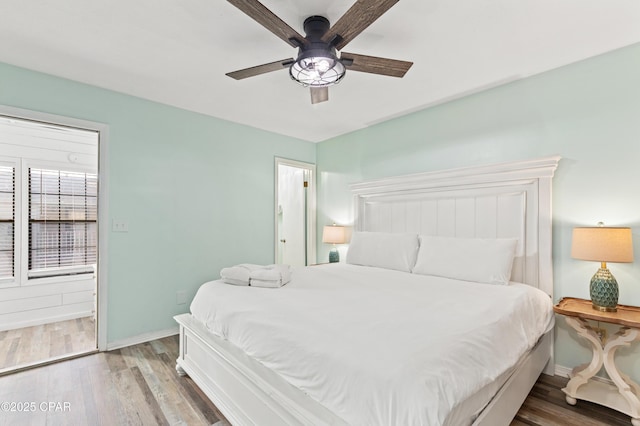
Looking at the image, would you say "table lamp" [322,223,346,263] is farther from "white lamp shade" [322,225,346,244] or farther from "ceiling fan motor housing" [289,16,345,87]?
"ceiling fan motor housing" [289,16,345,87]

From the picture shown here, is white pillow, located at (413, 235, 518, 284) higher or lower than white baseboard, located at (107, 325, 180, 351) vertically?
higher

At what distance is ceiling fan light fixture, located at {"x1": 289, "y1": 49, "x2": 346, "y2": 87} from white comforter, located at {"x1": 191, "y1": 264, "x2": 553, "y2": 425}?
1443mm

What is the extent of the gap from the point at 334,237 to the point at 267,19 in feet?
9.57

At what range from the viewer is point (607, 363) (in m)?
1.95

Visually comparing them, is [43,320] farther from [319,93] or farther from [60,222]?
[319,93]

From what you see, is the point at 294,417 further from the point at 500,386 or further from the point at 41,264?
the point at 41,264

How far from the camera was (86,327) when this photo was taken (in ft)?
11.3

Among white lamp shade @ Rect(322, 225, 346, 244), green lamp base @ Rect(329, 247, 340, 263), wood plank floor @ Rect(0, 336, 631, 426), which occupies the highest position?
white lamp shade @ Rect(322, 225, 346, 244)

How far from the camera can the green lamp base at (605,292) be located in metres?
1.98

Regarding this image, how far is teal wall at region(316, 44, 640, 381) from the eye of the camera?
7.05ft

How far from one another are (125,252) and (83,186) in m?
1.87

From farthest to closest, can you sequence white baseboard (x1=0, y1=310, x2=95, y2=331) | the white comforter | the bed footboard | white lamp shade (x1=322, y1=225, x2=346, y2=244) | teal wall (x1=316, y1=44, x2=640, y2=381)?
white lamp shade (x1=322, y1=225, x2=346, y2=244)
white baseboard (x1=0, y1=310, x2=95, y2=331)
teal wall (x1=316, y1=44, x2=640, y2=381)
the bed footboard
the white comforter

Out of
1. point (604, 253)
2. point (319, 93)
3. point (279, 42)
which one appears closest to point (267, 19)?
point (279, 42)

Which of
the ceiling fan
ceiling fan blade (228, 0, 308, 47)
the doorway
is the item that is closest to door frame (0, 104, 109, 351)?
the doorway
